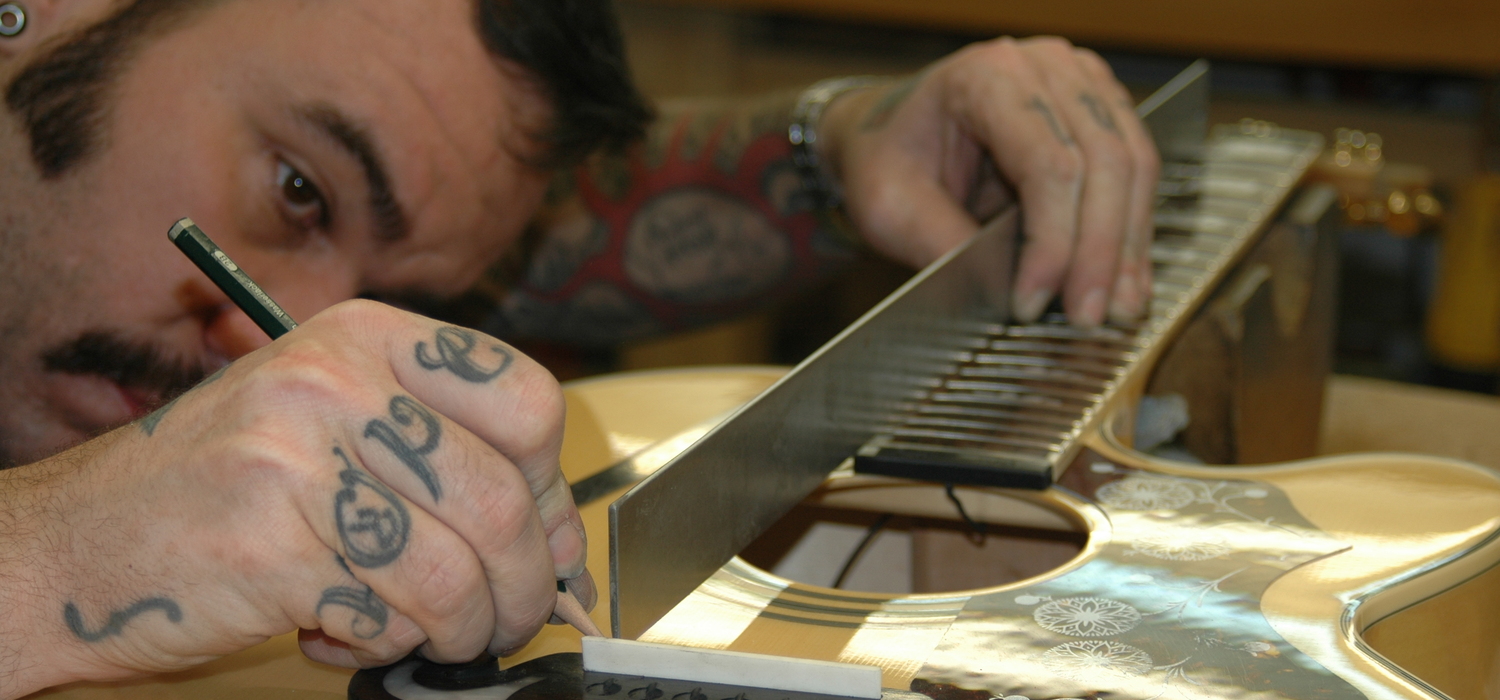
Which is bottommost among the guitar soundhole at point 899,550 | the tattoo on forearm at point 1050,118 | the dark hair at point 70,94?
the guitar soundhole at point 899,550

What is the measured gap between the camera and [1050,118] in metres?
1.15

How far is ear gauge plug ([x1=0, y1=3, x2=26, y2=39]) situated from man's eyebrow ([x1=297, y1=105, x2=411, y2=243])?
0.25 m

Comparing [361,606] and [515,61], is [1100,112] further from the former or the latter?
[361,606]

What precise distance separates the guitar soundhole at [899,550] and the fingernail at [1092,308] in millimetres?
223

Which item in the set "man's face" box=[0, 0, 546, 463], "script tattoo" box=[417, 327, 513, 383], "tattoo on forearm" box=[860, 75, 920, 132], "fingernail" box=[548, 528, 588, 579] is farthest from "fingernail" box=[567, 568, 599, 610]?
"tattoo on forearm" box=[860, 75, 920, 132]

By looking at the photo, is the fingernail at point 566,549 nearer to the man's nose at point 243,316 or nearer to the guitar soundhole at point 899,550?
the guitar soundhole at point 899,550

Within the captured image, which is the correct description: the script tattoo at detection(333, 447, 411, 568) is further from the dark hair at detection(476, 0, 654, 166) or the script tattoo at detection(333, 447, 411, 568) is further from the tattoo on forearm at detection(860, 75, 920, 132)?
the tattoo on forearm at detection(860, 75, 920, 132)

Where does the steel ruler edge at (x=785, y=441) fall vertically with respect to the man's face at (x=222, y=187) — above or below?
below

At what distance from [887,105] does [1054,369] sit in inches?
19.0

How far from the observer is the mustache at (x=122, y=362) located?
0.99m

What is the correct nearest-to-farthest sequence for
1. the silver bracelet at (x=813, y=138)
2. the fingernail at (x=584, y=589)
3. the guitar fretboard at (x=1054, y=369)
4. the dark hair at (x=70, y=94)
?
the fingernail at (x=584, y=589)
the guitar fretboard at (x=1054, y=369)
the dark hair at (x=70, y=94)
the silver bracelet at (x=813, y=138)

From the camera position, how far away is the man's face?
3.10ft

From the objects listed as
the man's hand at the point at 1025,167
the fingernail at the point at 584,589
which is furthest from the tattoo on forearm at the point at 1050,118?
the fingernail at the point at 584,589

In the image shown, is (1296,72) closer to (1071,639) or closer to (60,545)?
(1071,639)
